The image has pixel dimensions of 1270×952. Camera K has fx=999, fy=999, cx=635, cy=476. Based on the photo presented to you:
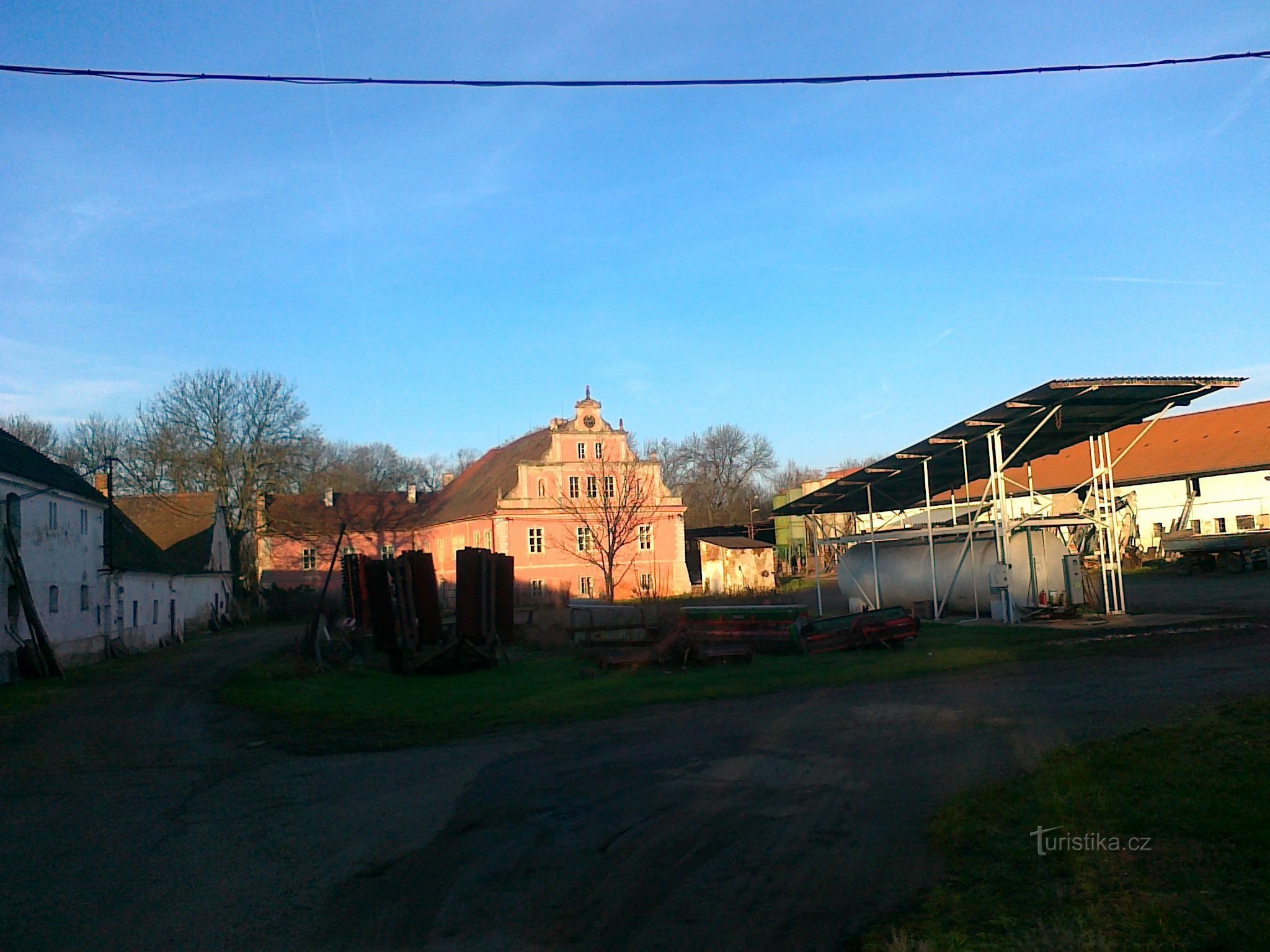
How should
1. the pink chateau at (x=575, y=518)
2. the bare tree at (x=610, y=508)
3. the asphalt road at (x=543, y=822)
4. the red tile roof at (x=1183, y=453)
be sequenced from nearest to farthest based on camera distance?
the asphalt road at (x=543, y=822) < the red tile roof at (x=1183, y=453) < the bare tree at (x=610, y=508) < the pink chateau at (x=575, y=518)

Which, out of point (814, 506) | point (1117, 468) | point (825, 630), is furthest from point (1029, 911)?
point (1117, 468)

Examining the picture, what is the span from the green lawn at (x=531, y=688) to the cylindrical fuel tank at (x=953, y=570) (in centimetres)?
405

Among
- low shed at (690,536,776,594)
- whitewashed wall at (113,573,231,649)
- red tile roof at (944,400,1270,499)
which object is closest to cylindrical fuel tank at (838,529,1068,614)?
red tile roof at (944,400,1270,499)

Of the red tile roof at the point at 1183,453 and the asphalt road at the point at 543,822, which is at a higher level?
the red tile roof at the point at 1183,453

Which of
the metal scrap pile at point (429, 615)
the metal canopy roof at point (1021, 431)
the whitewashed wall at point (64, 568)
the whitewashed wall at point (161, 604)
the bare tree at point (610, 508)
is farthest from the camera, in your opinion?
the bare tree at point (610, 508)

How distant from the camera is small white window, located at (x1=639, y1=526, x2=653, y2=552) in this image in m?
56.4

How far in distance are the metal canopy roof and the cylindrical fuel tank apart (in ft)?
6.36

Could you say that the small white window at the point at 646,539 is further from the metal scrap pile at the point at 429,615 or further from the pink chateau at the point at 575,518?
the metal scrap pile at the point at 429,615

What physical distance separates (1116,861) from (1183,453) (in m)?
52.3

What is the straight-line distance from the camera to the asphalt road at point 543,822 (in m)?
5.85

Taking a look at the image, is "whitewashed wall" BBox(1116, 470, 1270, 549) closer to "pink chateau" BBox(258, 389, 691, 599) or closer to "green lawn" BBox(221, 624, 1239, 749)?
"pink chateau" BBox(258, 389, 691, 599)

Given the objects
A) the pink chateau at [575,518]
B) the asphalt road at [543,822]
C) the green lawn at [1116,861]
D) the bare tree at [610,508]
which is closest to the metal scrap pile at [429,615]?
the asphalt road at [543,822]

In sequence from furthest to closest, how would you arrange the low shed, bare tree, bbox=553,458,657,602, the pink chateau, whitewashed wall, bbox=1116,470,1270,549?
the low shed, the pink chateau, bare tree, bbox=553,458,657,602, whitewashed wall, bbox=1116,470,1270,549

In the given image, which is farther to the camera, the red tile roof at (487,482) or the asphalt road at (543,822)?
the red tile roof at (487,482)
